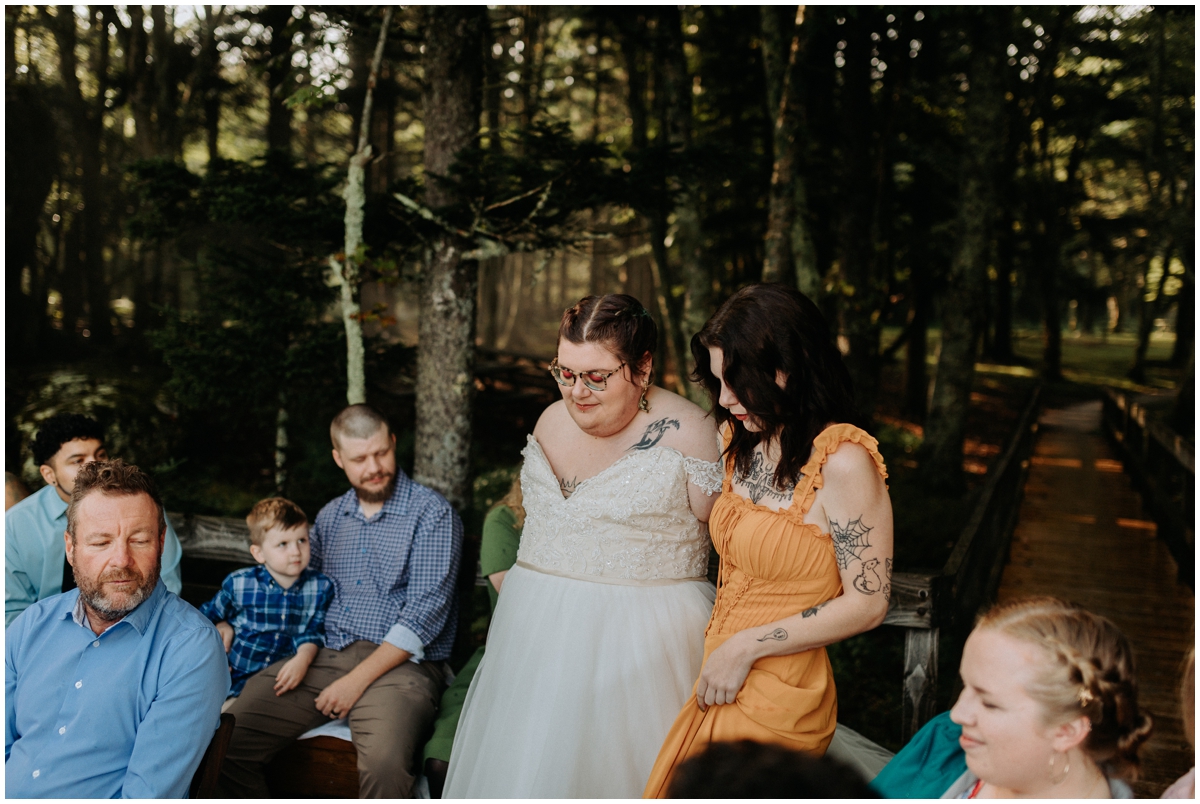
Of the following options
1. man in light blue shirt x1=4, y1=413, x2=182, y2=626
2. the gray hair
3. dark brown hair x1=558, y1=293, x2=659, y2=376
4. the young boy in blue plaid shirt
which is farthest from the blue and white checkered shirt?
dark brown hair x1=558, y1=293, x2=659, y2=376

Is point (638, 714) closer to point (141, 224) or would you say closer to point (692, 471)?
point (692, 471)

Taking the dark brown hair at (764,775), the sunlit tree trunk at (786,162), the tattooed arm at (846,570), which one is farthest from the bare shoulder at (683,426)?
the sunlit tree trunk at (786,162)

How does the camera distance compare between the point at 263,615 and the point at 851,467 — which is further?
the point at 263,615

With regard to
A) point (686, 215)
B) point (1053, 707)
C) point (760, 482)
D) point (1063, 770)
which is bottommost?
point (1063, 770)

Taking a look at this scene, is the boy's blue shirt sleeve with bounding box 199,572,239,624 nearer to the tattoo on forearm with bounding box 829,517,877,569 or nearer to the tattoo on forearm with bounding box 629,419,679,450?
the tattoo on forearm with bounding box 629,419,679,450

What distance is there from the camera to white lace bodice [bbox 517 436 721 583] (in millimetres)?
2773

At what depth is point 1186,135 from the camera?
17250mm

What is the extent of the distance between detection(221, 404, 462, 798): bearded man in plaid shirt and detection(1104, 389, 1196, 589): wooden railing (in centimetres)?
660

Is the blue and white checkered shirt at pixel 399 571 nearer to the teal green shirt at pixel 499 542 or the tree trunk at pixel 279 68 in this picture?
the teal green shirt at pixel 499 542

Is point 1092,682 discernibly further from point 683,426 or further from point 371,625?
point 371,625

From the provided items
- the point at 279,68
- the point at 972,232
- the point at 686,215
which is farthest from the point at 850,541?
the point at 972,232

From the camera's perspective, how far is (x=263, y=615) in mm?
3602

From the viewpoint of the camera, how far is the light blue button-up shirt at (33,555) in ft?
11.7

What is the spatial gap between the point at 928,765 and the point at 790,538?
681 millimetres
